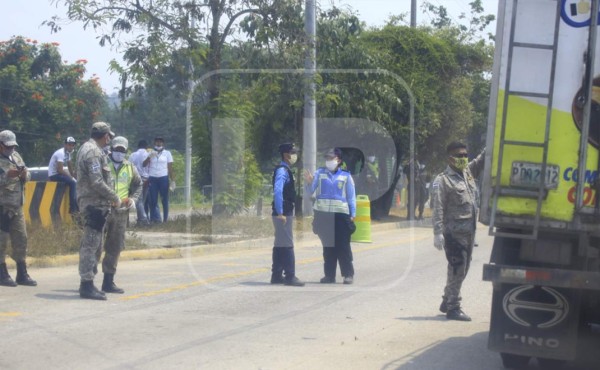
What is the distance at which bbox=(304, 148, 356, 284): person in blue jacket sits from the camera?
13.0m

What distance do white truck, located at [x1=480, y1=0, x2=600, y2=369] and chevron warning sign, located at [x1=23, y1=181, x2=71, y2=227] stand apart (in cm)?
1055

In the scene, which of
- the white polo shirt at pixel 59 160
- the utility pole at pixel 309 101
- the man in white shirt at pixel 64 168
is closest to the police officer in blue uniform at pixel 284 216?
the man in white shirt at pixel 64 168

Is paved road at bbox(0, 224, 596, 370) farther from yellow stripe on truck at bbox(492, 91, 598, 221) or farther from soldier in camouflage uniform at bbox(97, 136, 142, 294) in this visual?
yellow stripe on truck at bbox(492, 91, 598, 221)

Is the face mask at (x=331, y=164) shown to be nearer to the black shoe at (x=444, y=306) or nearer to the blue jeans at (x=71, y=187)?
the black shoe at (x=444, y=306)

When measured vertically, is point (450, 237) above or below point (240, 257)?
above

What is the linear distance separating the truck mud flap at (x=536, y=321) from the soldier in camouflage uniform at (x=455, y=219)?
9.58 feet

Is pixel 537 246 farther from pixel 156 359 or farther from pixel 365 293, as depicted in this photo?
pixel 365 293

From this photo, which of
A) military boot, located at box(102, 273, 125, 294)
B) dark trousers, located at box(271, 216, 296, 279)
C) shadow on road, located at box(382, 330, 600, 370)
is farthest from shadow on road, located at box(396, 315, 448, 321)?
military boot, located at box(102, 273, 125, 294)

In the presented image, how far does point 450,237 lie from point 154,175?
457 inches

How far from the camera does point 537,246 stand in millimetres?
7098

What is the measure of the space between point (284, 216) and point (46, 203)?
18.2 ft

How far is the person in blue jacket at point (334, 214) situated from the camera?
42.8 ft

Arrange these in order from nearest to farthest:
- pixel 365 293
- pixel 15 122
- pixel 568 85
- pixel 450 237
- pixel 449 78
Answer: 1. pixel 568 85
2. pixel 450 237
3. pixel 365 293
4. pixel 449 78
5. pixel 15 122

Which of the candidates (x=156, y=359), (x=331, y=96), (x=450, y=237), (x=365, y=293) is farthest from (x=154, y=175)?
(x=156, y=359)
